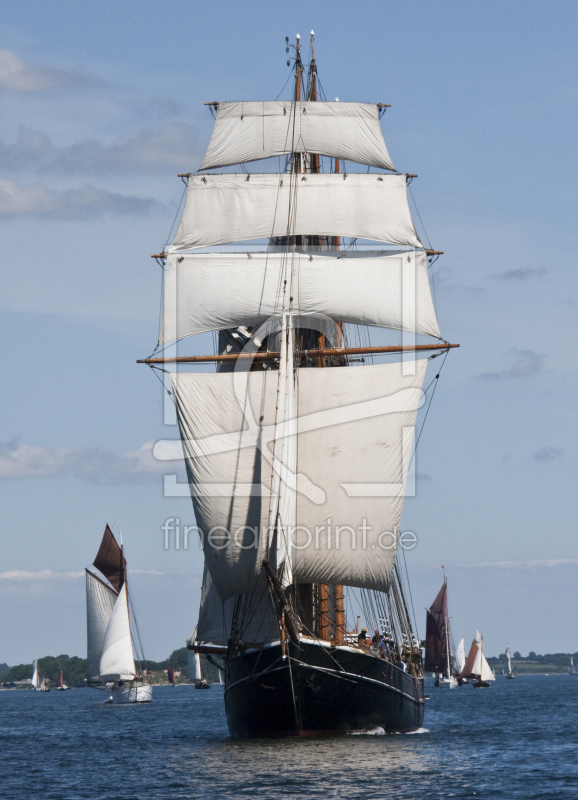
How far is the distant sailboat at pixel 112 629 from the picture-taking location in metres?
92.3

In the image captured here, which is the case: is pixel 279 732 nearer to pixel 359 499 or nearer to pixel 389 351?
pixel 359 499

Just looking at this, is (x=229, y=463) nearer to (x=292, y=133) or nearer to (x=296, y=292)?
(x=296, y=292)

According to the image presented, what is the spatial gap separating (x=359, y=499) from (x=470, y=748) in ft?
33.8

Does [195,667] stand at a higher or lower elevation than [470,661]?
higher

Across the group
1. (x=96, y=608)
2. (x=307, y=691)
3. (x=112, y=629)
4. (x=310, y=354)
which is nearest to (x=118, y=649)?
(x=112, y=629)

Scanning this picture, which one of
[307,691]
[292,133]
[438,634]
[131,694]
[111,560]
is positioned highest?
[292,133]

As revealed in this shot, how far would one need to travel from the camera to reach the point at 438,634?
130 meters

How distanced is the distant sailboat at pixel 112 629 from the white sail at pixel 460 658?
52.1 m

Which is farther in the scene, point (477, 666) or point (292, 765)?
point (477, 666)

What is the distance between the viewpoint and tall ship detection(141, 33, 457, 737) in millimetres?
45844

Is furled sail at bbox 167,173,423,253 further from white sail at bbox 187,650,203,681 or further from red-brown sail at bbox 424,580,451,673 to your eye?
white sail at bbox 187,650,203,681

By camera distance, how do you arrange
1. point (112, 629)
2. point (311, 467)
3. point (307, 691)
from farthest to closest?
point (112, 629), point (311, 467), point (307, 691)

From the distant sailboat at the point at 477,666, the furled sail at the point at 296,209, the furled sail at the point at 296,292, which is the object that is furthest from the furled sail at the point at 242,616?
the distant sailboat at the point at 477,666

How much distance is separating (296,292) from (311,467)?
32.2 ft
